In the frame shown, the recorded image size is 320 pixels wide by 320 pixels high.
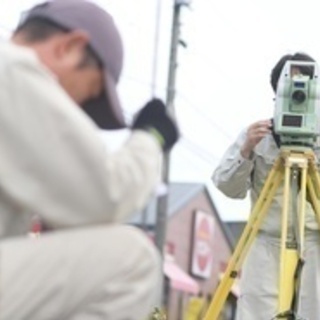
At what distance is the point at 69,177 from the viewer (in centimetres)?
136

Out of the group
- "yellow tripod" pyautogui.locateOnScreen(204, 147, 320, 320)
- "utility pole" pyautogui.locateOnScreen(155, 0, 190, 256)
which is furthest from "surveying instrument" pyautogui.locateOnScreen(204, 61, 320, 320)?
"utility pole" pyautogui.locateOnScreen(155, 0, 190, 256)

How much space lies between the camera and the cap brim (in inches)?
62.2

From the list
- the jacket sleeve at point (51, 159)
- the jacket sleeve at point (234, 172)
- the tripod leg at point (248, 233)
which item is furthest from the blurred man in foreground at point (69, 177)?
the jacket sleeve at point (234, 172)

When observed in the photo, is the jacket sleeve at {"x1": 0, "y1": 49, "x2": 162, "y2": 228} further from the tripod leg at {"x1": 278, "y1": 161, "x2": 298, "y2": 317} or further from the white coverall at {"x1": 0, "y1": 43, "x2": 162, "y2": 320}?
the tripod leg at {"x1": 278, "y1": 161, "x2": 298, "y2": 317}

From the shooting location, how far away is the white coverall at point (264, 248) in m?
3.02

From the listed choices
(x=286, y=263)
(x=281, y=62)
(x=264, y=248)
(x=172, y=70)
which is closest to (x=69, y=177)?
(x=286, y=263)

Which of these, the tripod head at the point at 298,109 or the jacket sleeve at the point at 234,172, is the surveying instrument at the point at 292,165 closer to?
the tripod head at the point at 298,109

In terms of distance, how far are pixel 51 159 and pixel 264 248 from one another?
1.82 metres

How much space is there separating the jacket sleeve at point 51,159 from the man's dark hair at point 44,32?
0.14 meters

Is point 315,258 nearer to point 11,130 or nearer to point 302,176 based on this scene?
point 302,176

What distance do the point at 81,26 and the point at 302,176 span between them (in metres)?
1.45

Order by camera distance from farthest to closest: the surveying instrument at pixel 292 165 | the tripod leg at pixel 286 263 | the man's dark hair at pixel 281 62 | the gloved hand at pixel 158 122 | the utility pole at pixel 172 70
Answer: the utility pole at pixel 172 70
the man's dark hair at pixel 281 62
the surveying instrument at pixel 292 165
the tripod leg at pixel 286 263
the gloved hand at pixel 158 122

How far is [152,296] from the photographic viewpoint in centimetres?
159

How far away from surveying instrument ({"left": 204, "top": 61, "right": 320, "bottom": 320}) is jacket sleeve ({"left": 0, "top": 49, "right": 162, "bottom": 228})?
1.49 metres
